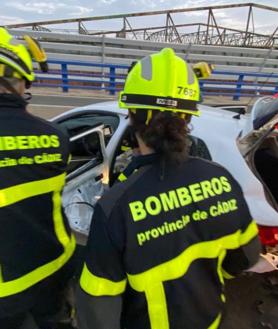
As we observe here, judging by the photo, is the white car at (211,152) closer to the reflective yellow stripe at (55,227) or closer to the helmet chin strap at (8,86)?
the reflective yellow stripe at (55,227)

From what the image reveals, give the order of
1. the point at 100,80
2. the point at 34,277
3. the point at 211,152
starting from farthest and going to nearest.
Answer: the point at 100,80
the point at 211,152
the point at 34,277

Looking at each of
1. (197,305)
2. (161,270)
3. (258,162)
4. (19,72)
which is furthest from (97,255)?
(258,162)

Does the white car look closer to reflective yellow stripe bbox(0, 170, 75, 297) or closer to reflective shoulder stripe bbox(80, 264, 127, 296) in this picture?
reflective yellow stripe bbox(0, 170, 75, 297)

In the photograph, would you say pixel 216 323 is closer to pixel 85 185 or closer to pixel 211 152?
pixel 211 152

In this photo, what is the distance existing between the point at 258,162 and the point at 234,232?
1755 millimetres

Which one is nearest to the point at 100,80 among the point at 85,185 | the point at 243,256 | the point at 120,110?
the point at 120,110

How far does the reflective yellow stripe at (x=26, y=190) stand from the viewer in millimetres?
1572

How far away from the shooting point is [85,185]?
3.46 meters

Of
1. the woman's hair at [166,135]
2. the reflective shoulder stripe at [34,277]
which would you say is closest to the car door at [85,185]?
the reflective shoulder stripe at [34,277]

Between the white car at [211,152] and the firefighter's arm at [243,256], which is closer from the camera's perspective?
the firefighter's arm at [243,256]

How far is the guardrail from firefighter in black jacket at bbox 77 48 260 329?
13484 millimetres

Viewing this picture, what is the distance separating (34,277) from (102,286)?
640 mm

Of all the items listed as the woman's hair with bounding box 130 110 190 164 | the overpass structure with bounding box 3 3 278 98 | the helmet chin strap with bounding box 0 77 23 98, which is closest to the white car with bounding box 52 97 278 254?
the helmet chin strap with bounding box 0 77 23 98

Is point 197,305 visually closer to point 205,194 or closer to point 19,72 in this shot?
point 205,194
